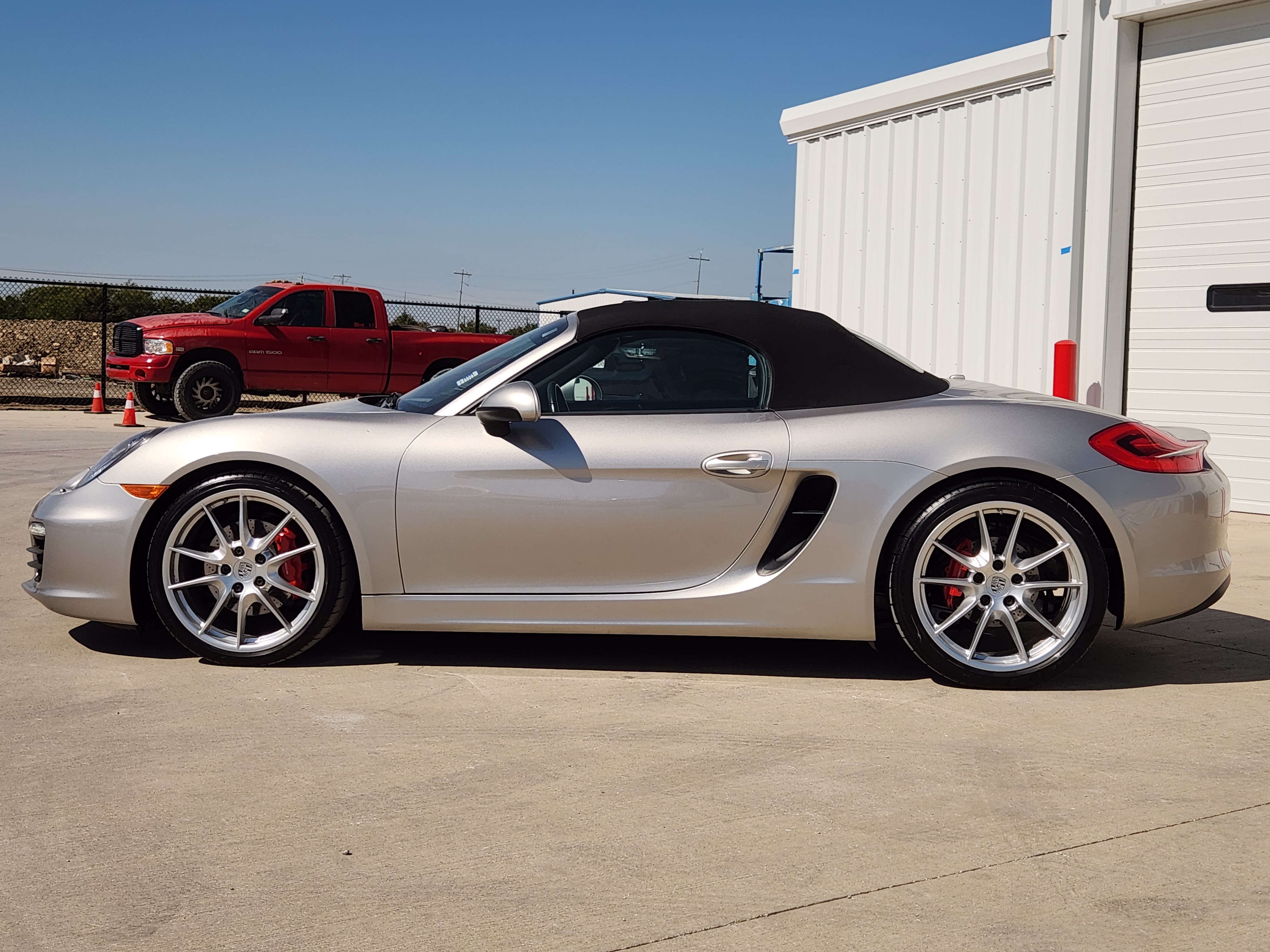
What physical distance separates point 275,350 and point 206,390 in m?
1.08

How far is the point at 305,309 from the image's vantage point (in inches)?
688

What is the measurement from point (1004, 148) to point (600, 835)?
854cm

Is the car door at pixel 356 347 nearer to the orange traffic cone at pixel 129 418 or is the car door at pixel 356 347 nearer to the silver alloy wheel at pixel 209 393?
the silver alloy wheel at pixel 209 393

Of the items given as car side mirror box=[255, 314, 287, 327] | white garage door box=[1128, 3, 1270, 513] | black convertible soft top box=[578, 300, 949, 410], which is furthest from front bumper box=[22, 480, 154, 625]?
car side mirror box=[255, 314, 287, 327]

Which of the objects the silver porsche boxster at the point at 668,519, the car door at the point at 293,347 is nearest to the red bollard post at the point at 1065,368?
the silver porsche boxster at the point at 668,519

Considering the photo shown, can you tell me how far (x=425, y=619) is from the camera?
171 inches

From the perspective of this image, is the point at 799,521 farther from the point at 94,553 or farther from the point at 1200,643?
the point at 94,553

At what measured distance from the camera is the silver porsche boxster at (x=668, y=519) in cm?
424

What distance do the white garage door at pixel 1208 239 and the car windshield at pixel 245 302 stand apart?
1169 cm

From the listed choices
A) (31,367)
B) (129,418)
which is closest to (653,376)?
(129,418)

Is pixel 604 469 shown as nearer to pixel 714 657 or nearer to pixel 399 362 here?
pixel 714 657

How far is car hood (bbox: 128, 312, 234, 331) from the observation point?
16.4m

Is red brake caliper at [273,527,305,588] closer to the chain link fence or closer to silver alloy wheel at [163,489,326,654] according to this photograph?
silver alloy wheel at [163,489,326,654]

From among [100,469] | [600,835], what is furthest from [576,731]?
[100,469]
